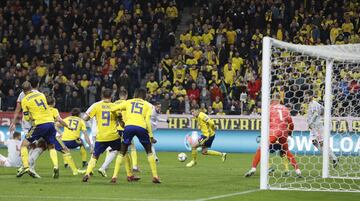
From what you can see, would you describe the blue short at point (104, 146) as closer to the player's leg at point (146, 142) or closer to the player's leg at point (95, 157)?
the player's leg at point (95, 157)

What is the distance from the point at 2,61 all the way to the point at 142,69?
590 centimetres

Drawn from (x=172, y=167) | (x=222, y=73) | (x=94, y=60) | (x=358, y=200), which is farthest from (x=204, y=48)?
(x=358, y=200)

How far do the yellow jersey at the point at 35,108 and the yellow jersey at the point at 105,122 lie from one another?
3.06 ft

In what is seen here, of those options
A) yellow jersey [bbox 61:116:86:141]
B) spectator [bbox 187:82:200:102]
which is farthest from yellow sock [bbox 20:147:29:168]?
spectator [bbox 187:82:200:102]

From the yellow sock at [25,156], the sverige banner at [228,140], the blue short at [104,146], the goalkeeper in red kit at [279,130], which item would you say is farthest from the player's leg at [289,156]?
the sverige banner at [228,140]

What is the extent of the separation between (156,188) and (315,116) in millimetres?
6982

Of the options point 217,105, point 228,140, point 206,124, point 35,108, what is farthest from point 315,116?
point 217,105

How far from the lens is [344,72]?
67.6 feet

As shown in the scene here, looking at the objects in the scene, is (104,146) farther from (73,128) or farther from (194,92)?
(194,92)

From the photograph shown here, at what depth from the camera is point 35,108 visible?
17344 millimetres

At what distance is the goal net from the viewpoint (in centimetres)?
1593

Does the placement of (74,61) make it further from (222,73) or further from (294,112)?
(294,112)

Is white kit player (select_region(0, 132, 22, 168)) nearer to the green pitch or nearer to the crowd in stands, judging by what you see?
the green pitch

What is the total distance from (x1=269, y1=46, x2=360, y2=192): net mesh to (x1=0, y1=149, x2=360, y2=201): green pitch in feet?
2.80
